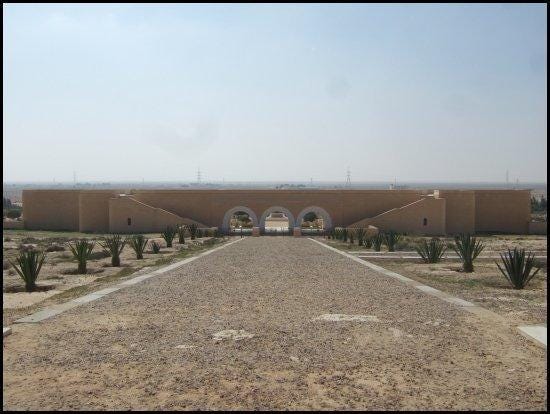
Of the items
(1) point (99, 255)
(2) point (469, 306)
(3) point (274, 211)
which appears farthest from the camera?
(3) point (274, 211)

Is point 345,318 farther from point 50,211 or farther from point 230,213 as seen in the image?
point 50,211

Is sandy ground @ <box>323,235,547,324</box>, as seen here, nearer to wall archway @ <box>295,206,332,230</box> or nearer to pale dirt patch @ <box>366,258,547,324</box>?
pale dirt patch @ <box>366,258,547,324</box>

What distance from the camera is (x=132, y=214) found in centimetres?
3003

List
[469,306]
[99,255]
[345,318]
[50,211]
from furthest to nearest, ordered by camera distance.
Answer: [50,211], [99,255], [469,306], [345,318]

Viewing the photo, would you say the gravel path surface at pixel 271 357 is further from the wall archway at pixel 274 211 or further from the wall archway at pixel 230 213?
the wall archway at pixel 230 213

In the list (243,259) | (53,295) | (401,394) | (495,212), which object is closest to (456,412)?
(401,394)

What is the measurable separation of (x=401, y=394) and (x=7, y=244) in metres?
22.6

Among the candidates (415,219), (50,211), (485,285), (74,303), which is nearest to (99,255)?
(74,303)

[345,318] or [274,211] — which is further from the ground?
[274,211]

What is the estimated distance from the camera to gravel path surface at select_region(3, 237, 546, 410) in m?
4.00

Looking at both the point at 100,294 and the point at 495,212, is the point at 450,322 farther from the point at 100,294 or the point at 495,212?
the point at 495,212

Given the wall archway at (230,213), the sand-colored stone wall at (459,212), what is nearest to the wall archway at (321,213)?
the wall archway at (230,213)

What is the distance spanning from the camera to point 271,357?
4.87 meters

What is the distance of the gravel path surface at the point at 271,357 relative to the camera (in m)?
4.00
